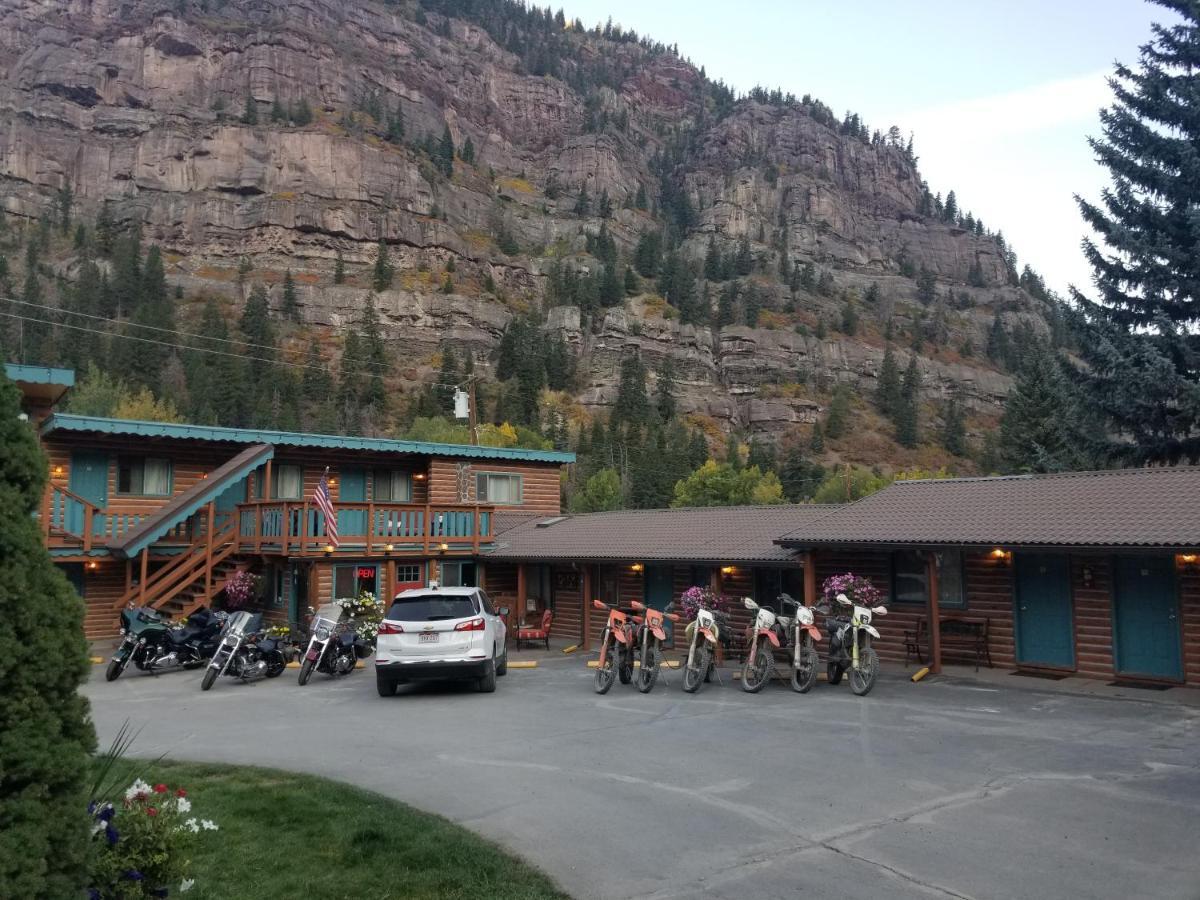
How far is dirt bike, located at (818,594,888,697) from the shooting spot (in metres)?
13.2

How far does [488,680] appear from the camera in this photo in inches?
544

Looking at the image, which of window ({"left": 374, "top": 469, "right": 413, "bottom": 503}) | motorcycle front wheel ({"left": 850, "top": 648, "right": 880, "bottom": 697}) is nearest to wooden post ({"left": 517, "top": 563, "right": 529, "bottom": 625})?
window ({"left": 374, "top": 469, "right": 413, "bottom": 503})

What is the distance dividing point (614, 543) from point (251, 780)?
539 inches

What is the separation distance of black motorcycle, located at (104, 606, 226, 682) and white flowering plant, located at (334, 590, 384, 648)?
3.01m

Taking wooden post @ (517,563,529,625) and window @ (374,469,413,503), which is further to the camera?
window @ (374,469,413,503)

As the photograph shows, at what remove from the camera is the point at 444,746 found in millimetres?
9828

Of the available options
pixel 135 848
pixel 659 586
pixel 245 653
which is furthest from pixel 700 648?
pixel 135 848

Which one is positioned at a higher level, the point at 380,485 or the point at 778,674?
the point at 380,485

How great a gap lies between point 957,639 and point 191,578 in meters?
17.2

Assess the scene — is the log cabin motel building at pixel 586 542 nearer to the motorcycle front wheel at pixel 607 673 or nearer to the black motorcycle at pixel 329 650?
the motorcycle front wheel at pixel 607 673

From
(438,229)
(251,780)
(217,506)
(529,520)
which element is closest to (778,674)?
(251,780)

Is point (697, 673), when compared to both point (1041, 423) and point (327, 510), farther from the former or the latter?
point (1041, 423)

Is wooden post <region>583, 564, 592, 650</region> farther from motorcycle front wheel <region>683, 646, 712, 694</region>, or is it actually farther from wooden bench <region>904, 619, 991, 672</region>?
wooden bench <region>904, 619, 991, 672</region>

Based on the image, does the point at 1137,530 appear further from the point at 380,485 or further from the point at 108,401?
the point at 108,401
